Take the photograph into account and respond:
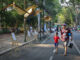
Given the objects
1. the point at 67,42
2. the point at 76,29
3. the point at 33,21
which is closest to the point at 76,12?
the point at 76,29

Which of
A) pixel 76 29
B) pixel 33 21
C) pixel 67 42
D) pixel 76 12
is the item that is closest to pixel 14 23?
pixel 33 21

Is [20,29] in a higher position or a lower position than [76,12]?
lower

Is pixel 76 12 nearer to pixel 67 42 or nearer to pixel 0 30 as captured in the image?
pixel 0 30

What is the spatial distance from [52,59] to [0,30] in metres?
30.4

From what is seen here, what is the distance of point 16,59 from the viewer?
9.79m

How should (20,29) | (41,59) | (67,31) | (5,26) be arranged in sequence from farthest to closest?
1. (20,29)
2. (5,26)
3. (67,31)
4. (41,59)

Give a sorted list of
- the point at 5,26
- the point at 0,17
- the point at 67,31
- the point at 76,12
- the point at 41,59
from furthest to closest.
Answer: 1. the point at 76,12
2. the point at 5,26
3. the point at 0,17
4. the point at 67,31
5. the point at 41,59

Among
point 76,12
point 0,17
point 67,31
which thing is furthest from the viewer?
point 76,12

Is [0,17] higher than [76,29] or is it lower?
higher

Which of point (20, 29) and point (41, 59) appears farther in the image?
point (20, 29)

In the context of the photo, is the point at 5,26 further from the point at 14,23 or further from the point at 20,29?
the point at 20,29

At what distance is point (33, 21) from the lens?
164 ft

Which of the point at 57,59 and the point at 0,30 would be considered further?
the point at 0,30

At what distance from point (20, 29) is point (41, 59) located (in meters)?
39.7
